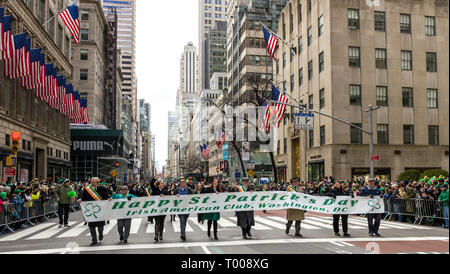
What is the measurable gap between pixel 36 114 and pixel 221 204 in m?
32.5

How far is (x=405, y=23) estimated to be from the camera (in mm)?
41781

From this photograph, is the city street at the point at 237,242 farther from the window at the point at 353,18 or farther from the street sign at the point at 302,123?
the window at the point at 353,18

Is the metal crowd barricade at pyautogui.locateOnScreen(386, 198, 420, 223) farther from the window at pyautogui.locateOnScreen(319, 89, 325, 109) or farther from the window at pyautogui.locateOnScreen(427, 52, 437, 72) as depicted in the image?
the window at pyautogui.locateOnScreen(427, 52, 437, 72)

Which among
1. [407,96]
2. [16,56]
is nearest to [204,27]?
[407,96]

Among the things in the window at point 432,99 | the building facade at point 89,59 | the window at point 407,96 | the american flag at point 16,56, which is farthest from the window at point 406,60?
the building facade at point 89,59

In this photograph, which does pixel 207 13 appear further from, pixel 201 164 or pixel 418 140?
pixel 418 140

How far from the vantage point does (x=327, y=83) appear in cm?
4147

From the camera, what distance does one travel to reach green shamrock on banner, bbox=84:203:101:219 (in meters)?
13.4

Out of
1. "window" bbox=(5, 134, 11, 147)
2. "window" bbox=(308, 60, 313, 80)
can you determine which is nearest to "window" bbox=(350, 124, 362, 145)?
"window" bbox=(308, 60, 313, 80)

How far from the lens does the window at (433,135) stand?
41312 mm

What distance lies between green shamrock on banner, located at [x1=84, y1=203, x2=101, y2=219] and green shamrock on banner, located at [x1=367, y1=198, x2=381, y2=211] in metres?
9.55

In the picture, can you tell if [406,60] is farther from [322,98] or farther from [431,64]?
[322,98]

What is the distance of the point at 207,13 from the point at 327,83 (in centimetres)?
16657

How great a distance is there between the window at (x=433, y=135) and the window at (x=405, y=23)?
32.8 ft
